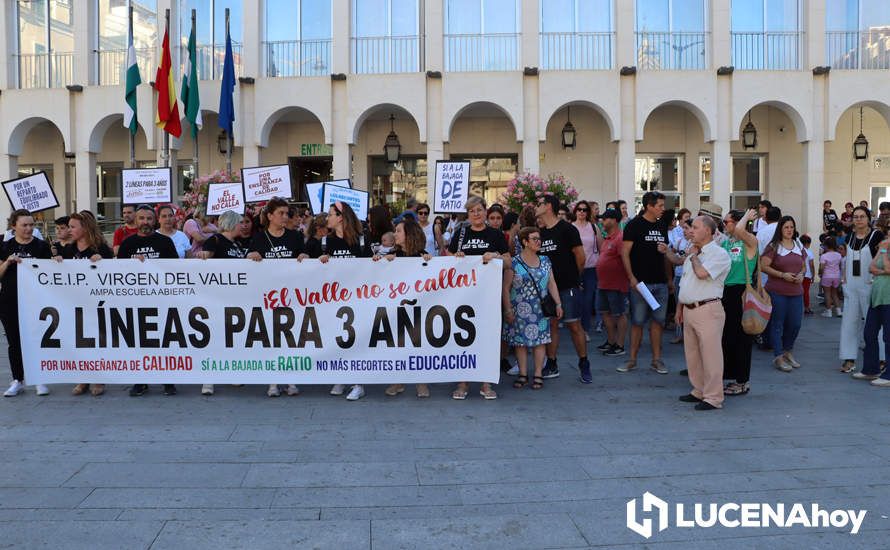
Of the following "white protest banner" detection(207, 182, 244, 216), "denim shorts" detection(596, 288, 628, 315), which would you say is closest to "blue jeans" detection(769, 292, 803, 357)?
"denim shorts" detection(596, 288, 628, 315)

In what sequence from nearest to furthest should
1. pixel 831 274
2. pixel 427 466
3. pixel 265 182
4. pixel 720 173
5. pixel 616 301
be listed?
pixel 427 466 < pixel 616 301 < pixel 265 182 < pixel 831 274 < pixel 720 173

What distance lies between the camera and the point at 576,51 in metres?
19.8

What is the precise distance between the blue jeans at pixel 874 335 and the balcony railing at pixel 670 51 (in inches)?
520

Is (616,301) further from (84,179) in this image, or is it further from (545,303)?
(84,179)

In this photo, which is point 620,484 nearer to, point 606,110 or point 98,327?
point 98,327

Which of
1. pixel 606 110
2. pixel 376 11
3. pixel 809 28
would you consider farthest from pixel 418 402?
pixel 809 28

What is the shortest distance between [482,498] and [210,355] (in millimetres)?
3734

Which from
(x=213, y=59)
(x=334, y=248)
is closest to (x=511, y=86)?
(x=213, y=59)

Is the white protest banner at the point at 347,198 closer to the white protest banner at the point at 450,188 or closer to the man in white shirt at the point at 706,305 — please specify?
the white protest banner at the point at 450,188

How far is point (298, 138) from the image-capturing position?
2172 centimetres

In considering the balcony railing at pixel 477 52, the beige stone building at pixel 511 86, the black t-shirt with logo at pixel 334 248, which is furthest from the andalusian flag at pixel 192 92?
the black t-shirt with logo at pixel 334 248

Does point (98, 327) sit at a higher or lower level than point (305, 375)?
higher

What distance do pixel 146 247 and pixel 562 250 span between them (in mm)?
4353

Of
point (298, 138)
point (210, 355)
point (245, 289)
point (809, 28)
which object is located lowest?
point (210, 355)
